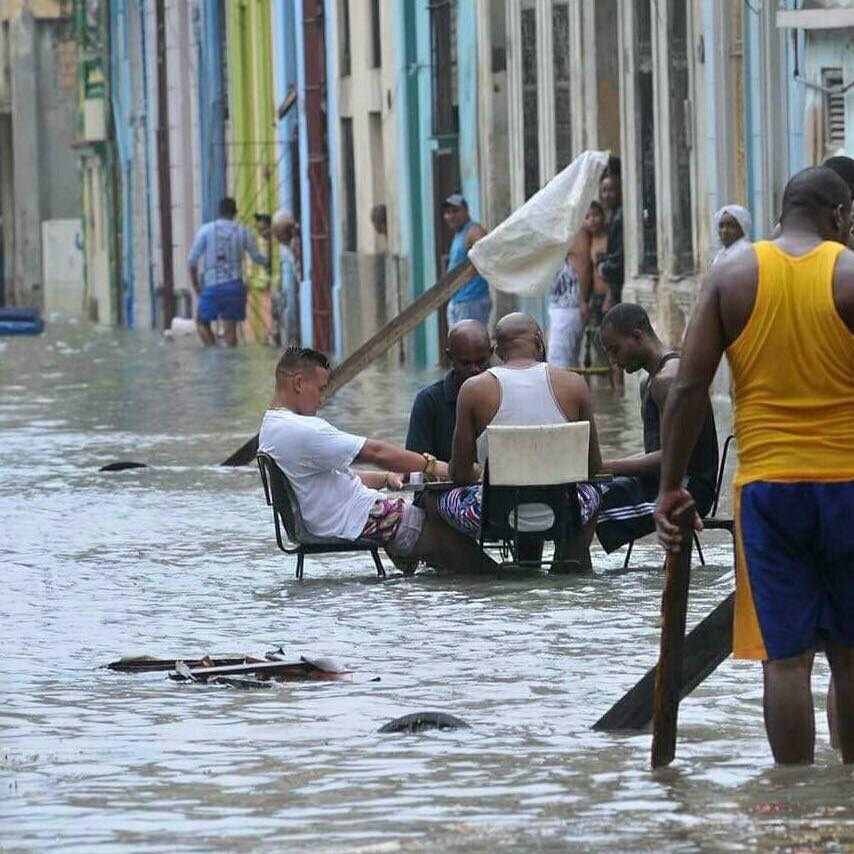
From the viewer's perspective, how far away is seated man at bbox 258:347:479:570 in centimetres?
1256

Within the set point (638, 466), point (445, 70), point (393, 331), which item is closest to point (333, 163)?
point (445, 70)

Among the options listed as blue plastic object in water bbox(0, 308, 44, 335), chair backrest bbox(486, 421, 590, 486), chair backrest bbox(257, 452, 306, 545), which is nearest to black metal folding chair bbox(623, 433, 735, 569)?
chair backrest bbox(486, 421, 590, 486)

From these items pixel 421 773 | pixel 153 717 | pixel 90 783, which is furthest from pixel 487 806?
pixel 153 717


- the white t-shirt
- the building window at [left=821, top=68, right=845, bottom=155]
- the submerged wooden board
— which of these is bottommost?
the submerged wooden board

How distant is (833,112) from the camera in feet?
72.1

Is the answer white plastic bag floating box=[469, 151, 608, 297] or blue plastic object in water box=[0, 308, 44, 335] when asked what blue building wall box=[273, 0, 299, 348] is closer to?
blue plastic object in water box=[0, 308, 44, 335]

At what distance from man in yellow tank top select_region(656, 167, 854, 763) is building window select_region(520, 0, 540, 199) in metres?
23.1

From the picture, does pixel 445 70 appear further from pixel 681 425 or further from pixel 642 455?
pixel 681 425

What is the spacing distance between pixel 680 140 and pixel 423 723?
713 inches

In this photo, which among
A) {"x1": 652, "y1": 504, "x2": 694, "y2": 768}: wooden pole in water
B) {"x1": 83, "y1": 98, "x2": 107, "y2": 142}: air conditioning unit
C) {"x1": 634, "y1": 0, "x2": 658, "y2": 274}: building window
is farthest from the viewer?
{"x1": 83, "y1": 98, "x2": 107, "y2": 142}: air conditioning unit

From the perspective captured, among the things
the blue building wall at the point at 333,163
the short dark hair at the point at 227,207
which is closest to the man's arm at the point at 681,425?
the blue building wall at the point at 333,163

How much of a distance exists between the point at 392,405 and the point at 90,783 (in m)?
17.4

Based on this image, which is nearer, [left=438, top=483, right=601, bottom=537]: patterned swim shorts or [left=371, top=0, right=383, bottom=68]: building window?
[left=438, top=483, right=601, bottom=537]: patterned swim shorts

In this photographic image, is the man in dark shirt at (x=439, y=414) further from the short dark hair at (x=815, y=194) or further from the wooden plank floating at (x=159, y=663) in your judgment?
the short dark hair at (x=815, y=194)
